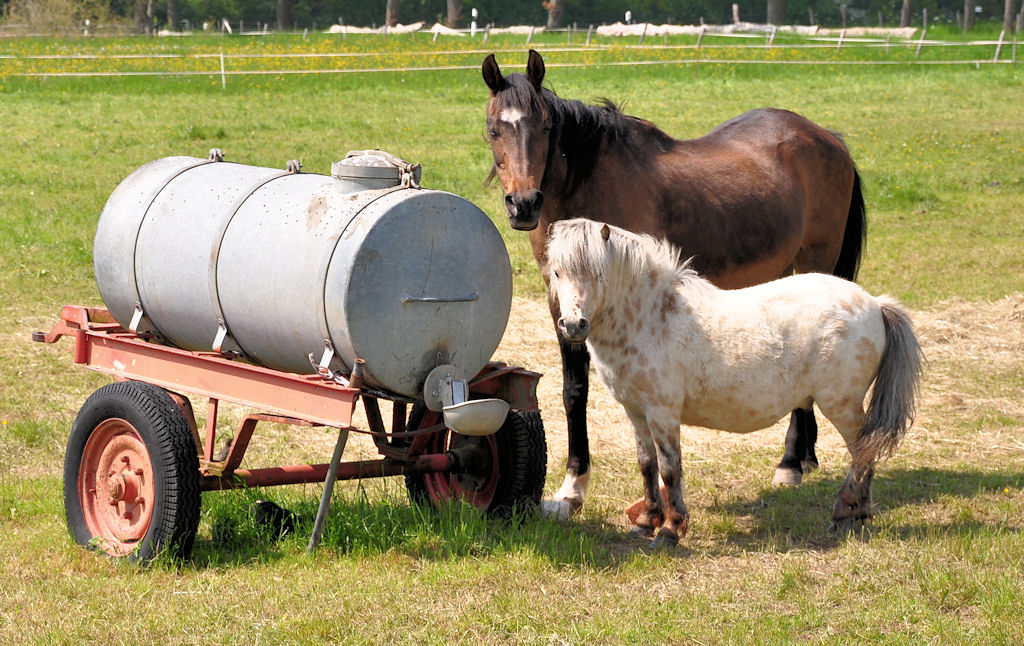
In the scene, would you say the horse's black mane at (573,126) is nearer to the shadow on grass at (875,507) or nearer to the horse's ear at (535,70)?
the horse's ear at (535,70)

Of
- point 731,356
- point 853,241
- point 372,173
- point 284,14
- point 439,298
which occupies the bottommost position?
point 731,356

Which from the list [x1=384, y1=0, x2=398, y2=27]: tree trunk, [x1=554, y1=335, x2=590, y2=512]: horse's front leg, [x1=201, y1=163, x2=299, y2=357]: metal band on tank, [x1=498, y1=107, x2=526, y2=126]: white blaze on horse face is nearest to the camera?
[x1=201, y1=163, x2=299, y2=357]: metal band on tank

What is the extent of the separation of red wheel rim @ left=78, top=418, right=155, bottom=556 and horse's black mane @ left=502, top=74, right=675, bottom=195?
2.45 m

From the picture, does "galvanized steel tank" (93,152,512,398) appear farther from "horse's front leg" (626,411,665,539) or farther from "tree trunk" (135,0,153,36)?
"tree trunk" (135,0,153,36)

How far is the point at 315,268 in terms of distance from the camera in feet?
16.0

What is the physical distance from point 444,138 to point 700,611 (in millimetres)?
16202

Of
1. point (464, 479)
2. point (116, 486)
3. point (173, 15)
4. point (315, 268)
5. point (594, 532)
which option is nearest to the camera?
point (315, 268)

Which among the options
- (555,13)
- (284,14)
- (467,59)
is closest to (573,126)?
(467,59)

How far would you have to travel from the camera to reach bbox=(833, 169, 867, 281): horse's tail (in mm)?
8078

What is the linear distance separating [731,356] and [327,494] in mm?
1960

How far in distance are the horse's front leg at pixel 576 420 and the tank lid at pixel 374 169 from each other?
4.67ft

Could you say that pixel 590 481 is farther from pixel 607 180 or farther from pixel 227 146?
pixel 227 146

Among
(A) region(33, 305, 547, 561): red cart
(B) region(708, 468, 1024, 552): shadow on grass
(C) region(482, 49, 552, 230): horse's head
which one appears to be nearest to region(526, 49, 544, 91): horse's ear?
(C) region(482, 49, 552, 230): horse's head

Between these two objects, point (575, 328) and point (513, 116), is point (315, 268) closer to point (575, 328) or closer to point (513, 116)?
point (575, 328)
